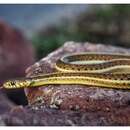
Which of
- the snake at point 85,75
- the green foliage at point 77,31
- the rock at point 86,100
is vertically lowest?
the rock at point 86,100

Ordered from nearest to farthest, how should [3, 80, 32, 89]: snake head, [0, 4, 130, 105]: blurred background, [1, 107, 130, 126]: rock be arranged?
[1, 107, 130, 126]: rock, [3, 80, 32, 89]: snake head, [0, 4, 130, 105]: blurred background

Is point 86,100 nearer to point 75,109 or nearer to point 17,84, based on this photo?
point 75,109

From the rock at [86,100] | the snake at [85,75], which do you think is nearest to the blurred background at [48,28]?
the snake at [85,75]

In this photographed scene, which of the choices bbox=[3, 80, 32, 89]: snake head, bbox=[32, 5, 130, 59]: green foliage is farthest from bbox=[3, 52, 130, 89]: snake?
bbox=[32, 5, 130, 59]: green foliage

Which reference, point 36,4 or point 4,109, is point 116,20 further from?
point 4,109

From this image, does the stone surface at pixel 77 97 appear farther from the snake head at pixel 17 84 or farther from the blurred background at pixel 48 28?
the blurred background at pixel 48 28

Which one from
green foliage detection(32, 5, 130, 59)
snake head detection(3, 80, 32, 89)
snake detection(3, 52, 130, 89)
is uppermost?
green foliage detection(32, 5, 130, 59)

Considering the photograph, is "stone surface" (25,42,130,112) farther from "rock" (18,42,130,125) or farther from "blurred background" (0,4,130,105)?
"blurred background" (0,4,130,105)
